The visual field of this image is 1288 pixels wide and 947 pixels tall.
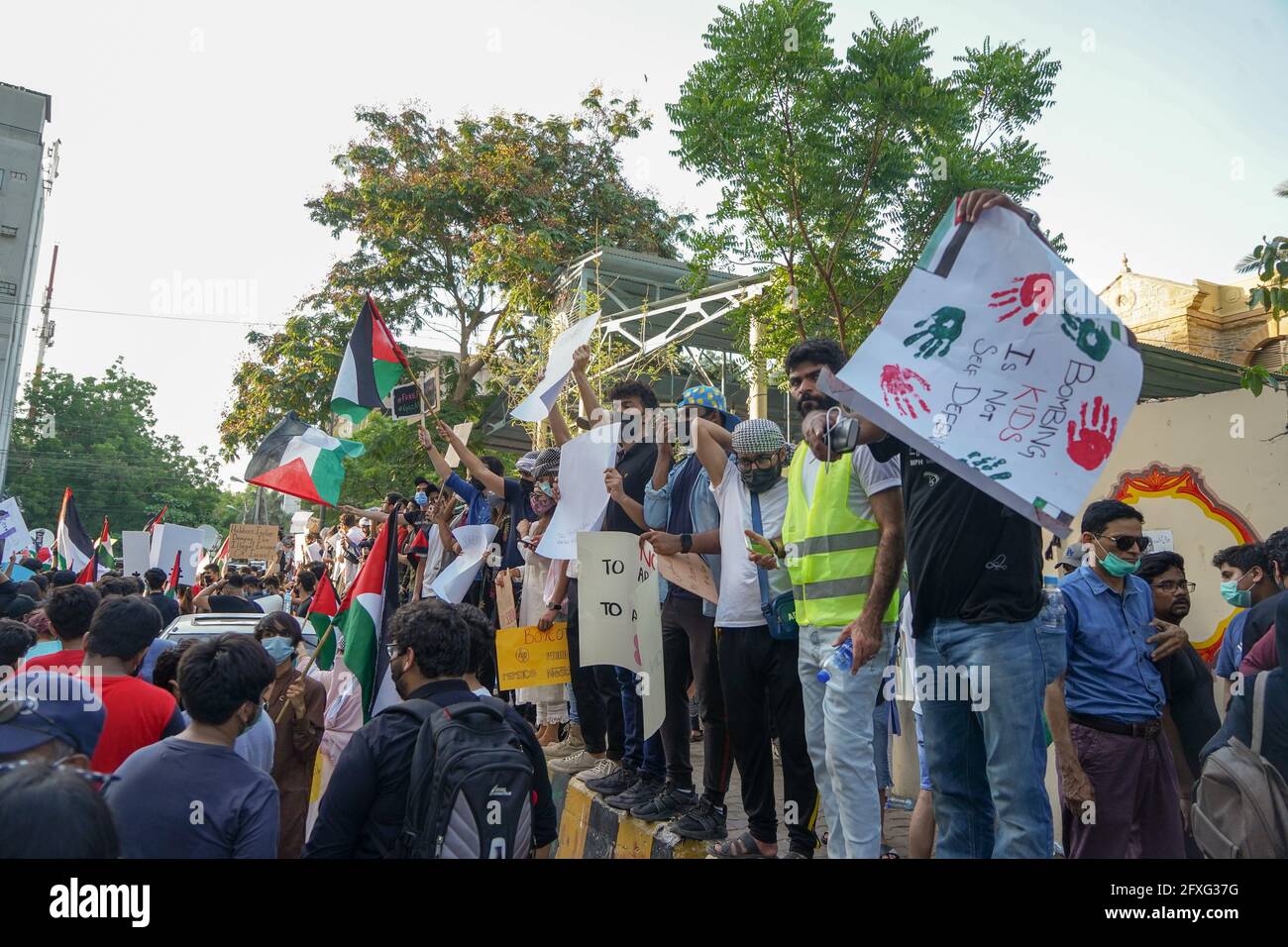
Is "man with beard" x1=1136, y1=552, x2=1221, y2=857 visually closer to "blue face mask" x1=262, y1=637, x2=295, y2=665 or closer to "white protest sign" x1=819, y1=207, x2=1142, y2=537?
"white protest sign" x1=819, y1=207, x2=1142, y2=537

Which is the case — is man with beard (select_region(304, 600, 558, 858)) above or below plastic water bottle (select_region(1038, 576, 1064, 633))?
below

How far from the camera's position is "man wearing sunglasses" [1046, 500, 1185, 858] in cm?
399

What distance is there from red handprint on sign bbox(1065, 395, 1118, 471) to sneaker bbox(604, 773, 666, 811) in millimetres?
3002

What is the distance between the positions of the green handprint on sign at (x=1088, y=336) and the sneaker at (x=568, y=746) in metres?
4.36

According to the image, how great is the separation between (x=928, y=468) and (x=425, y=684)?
1.86 metres

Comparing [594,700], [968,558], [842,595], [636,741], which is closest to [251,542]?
[594,700]

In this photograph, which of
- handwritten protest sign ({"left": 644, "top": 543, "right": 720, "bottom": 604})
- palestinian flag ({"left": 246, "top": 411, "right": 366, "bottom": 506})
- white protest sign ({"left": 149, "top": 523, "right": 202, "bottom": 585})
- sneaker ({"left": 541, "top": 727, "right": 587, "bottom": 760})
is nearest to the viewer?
handwritten protest sign ({"left": 644, "top": 543, "right": 720, "bottom": 604})

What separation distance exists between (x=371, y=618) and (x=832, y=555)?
2.55m

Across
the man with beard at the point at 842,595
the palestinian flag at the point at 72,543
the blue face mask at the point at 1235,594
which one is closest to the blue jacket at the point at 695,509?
the man with beard at the point at 842,595

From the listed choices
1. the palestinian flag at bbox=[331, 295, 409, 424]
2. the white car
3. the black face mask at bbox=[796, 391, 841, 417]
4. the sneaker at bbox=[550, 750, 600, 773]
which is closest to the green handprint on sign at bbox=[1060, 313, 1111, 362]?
the black face mask at bbox=[796, 391, 841, 417]

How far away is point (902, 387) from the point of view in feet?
9.62

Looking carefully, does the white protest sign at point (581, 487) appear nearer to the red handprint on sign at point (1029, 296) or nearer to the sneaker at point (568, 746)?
the sneaker at point (568, 746)

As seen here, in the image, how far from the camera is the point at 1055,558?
6441 mm
